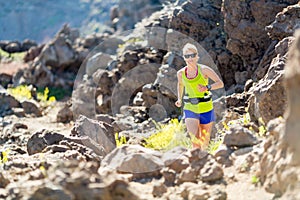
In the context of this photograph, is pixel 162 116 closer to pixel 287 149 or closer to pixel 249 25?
pixel 249 25

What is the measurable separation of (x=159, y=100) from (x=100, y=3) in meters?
70.3

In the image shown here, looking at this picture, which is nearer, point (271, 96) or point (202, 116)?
point (271, 96)

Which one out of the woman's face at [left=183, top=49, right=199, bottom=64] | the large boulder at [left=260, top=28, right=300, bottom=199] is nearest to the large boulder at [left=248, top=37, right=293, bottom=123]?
the woman's face at [left=183, top=49, right=199, bottom=64]

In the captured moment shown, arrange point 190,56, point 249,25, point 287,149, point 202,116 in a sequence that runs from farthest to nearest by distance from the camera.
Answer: point 249,25 → point 202,116 → point 190,56 → point 287,149

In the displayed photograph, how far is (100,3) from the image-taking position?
279 ft

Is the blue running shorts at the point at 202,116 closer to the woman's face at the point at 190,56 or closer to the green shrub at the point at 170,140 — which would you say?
the green shrub at the point at 170,140

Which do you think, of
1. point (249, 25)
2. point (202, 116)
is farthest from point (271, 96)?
point (249, 25)

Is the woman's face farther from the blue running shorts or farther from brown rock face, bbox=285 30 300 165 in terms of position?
brown rock face, bbox=285 30 300 165

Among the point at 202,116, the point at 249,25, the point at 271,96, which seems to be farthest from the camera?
the point at 249,25

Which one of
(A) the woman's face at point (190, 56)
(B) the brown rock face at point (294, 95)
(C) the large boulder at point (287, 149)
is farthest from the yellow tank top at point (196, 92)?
(B) the brown rock face at point (294, 95)

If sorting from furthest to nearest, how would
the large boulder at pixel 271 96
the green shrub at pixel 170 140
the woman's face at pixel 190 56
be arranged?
the large boulder at pixel 271 96, the woman's face at pixel 190 56, the green shrub at pixel 170 140

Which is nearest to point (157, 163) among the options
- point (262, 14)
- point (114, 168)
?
point (114, 168)

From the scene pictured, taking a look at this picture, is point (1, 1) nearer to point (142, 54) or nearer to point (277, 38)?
point (142, 54)

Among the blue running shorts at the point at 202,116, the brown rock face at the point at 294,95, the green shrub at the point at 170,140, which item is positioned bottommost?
the green shrub at the point at 170,140
